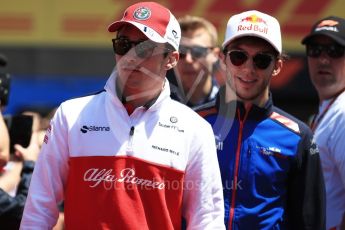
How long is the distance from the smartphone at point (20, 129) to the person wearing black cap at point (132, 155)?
103 centimetres

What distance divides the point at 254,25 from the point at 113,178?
1330 millimetres

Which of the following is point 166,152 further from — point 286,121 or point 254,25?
point 254,25

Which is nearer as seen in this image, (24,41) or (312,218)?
(312,218)

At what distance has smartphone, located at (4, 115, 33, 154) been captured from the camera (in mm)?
4504

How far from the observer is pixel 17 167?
189 inches

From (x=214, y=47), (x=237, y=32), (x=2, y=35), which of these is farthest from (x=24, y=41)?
(x=237, y=32)

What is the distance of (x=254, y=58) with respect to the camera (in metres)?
4.24

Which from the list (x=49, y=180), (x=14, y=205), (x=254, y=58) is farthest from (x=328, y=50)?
(x=49, y=180)

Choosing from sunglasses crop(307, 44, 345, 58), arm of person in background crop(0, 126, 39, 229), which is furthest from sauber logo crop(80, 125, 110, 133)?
sunglasses crop(307, 44, 345, 58)

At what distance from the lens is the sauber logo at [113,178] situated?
3359mm

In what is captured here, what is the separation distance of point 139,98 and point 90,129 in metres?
0.27

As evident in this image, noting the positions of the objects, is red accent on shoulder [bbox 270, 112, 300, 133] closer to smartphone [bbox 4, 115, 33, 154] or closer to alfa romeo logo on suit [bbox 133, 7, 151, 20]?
alfa romeo logo on suit [bbox 133, 7, 151, 20]

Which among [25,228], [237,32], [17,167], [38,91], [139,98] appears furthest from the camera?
[38,91]

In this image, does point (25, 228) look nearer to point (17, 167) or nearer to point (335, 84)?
point (17, 167)
